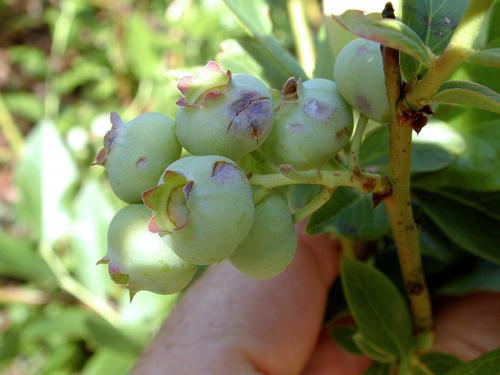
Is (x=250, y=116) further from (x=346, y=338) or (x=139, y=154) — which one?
(x=346, y=338)

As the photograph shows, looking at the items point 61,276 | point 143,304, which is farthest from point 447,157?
point 61,276

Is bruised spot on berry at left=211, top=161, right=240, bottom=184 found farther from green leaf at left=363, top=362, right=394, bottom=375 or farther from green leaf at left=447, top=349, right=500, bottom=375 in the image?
green leaf at left=363, top=362, right=394, bottom=375

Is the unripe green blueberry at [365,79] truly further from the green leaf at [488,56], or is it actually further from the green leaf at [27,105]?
the green leaf at [27,105]

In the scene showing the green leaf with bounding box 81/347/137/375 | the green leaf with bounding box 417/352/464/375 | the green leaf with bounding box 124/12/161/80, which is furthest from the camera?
the green leaf with bounding box 124/12/161/80

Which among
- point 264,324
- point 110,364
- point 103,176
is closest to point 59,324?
point 110,364

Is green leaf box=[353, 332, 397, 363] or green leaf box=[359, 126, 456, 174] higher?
green leaf box=[359, 126, 456, 174]

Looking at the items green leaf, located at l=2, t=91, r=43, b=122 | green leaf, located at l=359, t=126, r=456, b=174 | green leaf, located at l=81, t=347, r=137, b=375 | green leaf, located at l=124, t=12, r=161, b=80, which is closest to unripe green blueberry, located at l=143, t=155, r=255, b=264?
green leaf, located at l=359, t=126, r=456, b=174
